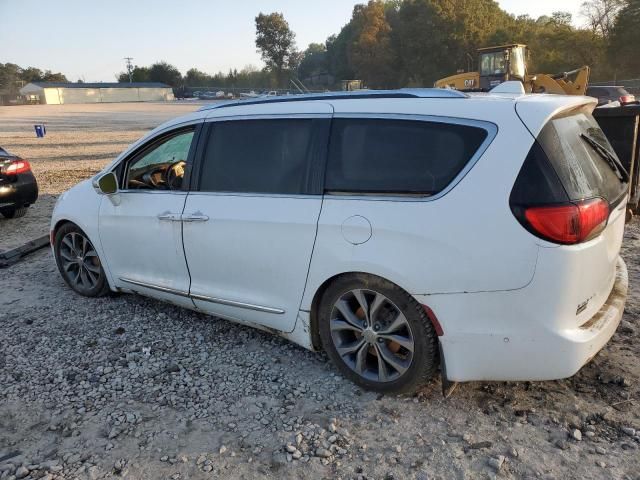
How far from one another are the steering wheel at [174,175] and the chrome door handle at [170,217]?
213 millimetres

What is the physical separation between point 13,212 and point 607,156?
8.22 metres

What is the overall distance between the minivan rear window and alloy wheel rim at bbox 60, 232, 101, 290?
150 inches

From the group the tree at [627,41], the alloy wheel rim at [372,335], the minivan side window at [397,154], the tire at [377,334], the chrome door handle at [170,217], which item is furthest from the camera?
the tree at [627,41]

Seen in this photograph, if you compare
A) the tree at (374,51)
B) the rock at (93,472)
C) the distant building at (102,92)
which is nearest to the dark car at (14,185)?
the rock at (93,472)

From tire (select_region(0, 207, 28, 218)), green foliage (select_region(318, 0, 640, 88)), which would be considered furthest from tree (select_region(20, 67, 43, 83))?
tire (select_region(0, 207, 28, 218))

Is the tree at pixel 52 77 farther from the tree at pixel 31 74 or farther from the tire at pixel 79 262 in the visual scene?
the tire at pixel 79 262

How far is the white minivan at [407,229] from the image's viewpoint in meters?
2.62

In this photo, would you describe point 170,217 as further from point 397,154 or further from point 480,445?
point 480,445

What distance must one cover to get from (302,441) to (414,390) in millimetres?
724

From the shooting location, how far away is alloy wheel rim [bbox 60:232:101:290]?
485 cm

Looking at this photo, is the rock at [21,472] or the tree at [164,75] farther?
the tree at [164,75]

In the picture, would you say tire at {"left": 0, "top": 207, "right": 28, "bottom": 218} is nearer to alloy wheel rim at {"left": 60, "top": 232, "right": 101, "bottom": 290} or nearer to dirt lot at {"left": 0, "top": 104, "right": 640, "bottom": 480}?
alloy wheel rim at {"left": 60, "top": 232, "right": 101, "bottom": 290}

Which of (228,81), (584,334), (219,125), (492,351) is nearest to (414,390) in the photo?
(492,351)

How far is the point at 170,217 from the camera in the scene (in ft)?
12.8
